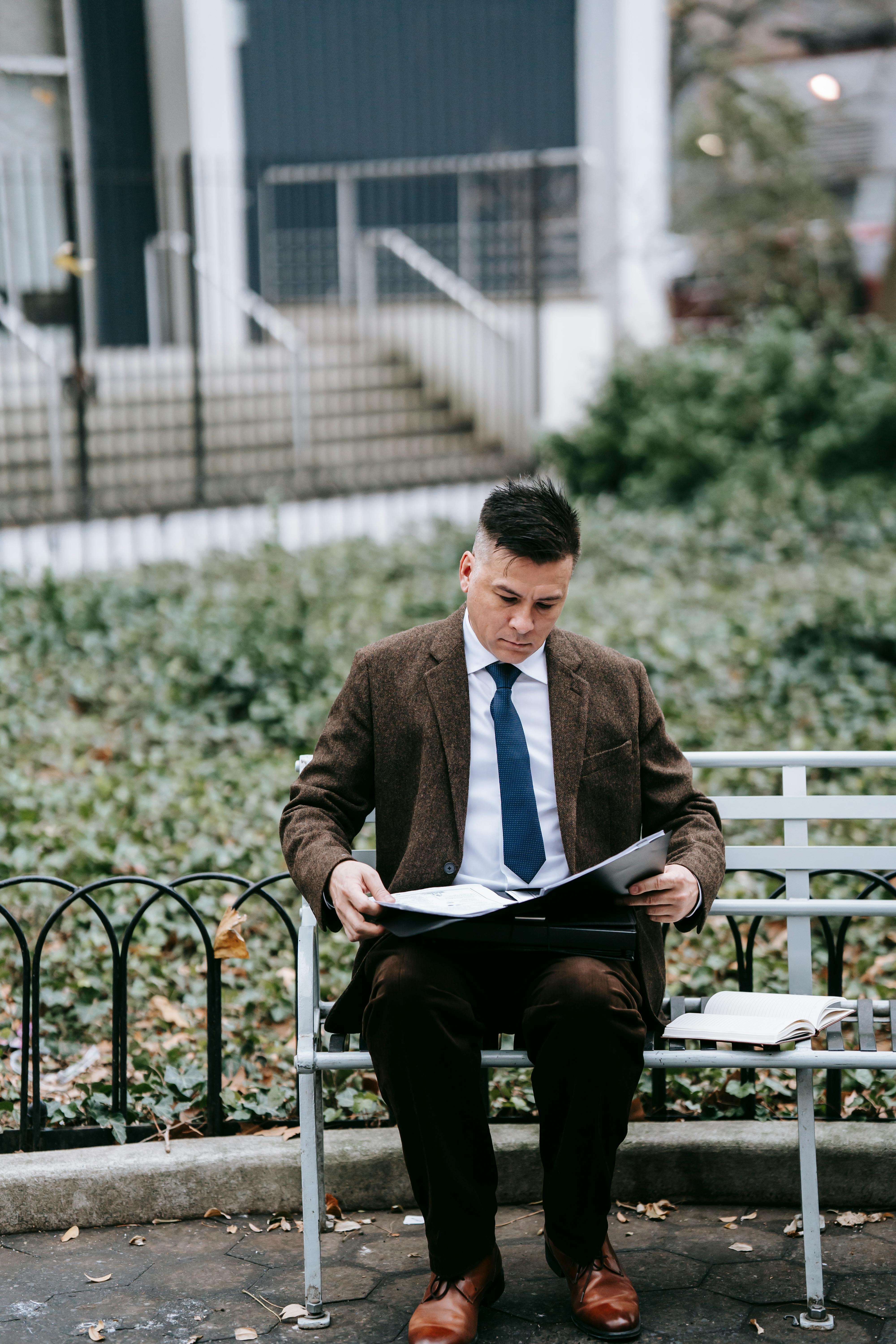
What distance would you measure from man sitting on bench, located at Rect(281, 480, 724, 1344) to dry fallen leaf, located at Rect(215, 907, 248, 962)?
39 centimetres

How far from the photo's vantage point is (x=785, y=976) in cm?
414

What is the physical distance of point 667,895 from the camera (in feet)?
9.18

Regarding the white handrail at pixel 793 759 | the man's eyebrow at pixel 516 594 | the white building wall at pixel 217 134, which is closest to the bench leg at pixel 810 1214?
the white handrail at pixel 793 759

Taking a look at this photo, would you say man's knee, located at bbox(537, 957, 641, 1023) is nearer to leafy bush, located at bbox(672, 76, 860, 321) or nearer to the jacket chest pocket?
the jacket chest pocket

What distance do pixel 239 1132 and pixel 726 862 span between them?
1.40 metres

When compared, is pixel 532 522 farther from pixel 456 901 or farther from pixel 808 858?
pixel 808 858

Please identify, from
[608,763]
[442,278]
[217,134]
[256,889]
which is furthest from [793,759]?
[217,134]

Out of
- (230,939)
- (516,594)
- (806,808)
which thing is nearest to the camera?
(516,594)

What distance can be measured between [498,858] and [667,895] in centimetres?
37

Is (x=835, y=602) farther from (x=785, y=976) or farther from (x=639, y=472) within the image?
(x=639, y=472)

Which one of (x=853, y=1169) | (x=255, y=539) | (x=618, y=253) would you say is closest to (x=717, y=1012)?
(x=853, y=1169)

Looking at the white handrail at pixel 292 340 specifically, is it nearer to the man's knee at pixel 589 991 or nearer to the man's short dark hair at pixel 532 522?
the man's short dark hair at pixel 532 522

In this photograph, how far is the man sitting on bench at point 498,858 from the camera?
106 inches

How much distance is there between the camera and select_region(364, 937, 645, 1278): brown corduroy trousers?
2.68 meters
